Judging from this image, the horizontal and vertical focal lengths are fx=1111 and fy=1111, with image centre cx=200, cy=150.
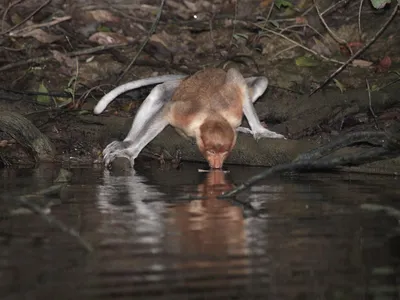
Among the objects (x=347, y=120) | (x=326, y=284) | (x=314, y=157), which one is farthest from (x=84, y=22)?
(x=326, y=284)

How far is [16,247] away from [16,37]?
7727mm

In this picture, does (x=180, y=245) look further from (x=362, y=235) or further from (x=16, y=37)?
(x=16, y=37)

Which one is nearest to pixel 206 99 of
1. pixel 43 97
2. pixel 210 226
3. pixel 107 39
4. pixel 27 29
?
pixel 43 97

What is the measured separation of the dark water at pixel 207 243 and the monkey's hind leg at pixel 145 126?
1.41m

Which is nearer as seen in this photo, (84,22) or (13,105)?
(13,105)

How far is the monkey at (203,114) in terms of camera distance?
32.8ft

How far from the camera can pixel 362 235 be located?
670cm

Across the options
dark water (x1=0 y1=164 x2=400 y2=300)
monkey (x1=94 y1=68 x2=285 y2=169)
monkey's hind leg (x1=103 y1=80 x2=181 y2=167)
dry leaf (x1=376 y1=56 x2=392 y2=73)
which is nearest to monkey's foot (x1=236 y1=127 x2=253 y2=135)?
monkey (x1=94 y1=68 x2=285 y2=169)

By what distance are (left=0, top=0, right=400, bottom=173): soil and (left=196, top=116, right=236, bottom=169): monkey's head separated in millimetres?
612

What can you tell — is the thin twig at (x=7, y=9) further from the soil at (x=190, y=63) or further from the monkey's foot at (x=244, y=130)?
the monkey's foot at (x=244, y=130)

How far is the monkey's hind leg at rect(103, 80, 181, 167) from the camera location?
35.1 feet

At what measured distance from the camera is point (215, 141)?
387 inches

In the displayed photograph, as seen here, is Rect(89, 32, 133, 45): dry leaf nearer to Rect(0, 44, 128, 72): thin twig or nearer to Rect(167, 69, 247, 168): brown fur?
Rect(0, 44, 128, 72): thin twig

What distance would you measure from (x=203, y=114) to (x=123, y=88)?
5.35ft
